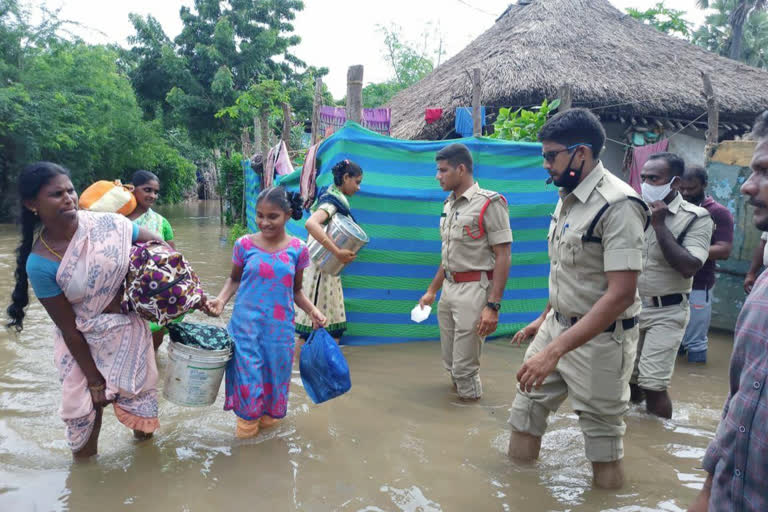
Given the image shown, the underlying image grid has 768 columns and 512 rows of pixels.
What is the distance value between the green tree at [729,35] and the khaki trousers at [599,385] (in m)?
32.0

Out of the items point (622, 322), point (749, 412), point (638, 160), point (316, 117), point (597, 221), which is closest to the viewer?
point (749, 412)

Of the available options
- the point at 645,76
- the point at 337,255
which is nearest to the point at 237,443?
the point at 337,255

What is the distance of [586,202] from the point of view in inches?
95.7

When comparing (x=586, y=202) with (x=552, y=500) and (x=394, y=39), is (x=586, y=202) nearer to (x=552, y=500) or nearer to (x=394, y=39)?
(x=552, y=500)

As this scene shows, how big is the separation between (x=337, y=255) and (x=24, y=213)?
223 centimetres

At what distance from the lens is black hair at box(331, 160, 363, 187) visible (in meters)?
4.60

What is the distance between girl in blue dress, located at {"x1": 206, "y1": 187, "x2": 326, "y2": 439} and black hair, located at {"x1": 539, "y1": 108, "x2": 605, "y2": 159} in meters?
1.57

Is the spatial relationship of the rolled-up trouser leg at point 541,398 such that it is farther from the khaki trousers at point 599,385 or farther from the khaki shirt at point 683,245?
the khaki shirt at point 683,245

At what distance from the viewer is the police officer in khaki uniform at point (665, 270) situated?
3.43 meters

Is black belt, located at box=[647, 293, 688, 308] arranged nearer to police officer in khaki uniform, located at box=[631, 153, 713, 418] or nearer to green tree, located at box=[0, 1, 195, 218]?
police officer in khaki uniform, located at box=[631, 153, 713, 418]

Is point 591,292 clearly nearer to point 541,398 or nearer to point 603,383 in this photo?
point 603,383

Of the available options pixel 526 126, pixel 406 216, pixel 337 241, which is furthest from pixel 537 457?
pixel 526 126

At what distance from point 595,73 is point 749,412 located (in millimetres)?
10525

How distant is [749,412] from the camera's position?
1.25 meters
